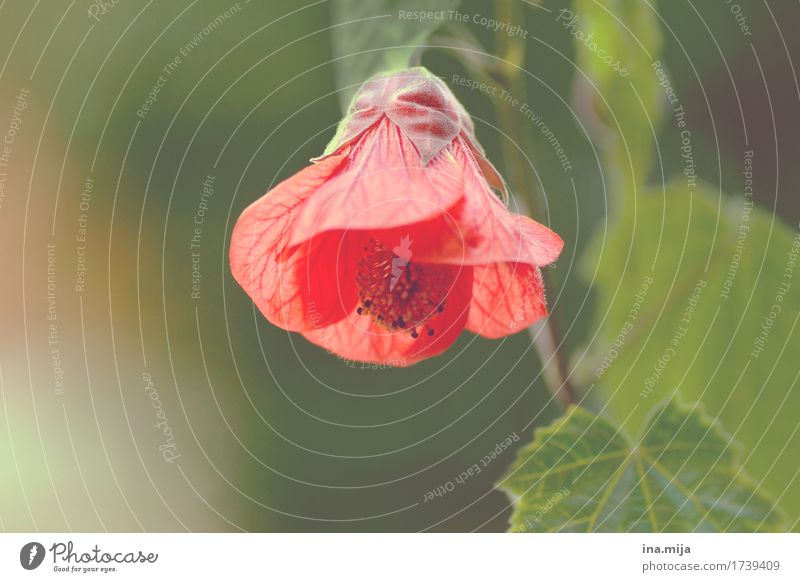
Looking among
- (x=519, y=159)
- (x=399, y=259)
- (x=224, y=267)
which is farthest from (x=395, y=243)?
(x=224, y=267)

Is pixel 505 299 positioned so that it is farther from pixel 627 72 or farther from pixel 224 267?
pixel 224 267

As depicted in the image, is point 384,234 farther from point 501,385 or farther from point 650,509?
point 501,385

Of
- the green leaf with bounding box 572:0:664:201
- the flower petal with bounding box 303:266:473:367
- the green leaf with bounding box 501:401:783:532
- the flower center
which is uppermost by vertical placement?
the green leaf with bounding box 572:0:664:201

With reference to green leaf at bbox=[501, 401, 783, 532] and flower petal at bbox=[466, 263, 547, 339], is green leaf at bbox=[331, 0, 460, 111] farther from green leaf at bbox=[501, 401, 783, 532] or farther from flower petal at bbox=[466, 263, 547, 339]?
green leaf at bbox=[501, 401, 783, 532]
